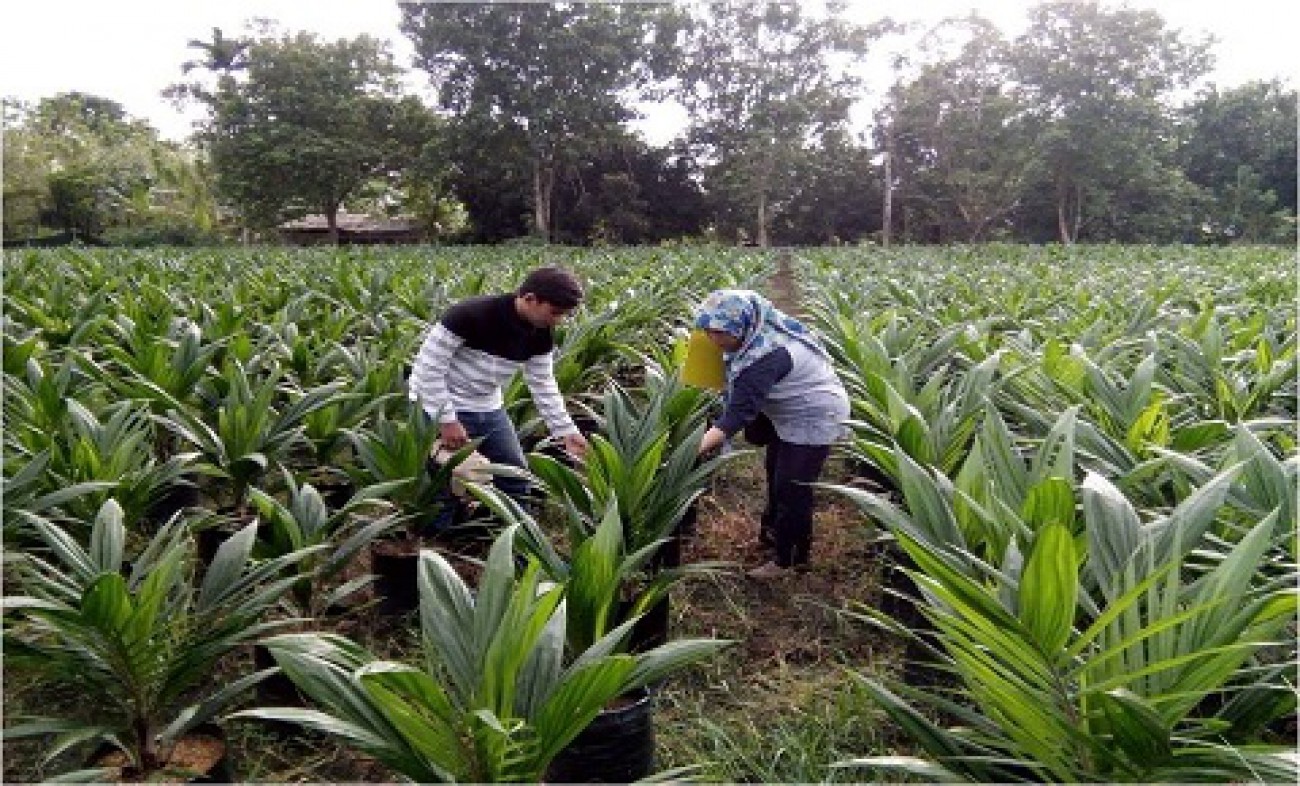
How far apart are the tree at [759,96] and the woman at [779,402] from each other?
2964 cm

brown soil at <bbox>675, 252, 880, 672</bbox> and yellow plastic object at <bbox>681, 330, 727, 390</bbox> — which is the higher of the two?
yellow plastic object at <bbox>681, 330, 727, 390</bbox>

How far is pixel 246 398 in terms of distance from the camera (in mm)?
3213

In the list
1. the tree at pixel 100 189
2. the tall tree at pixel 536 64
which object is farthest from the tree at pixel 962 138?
the tree at pixel 100 189

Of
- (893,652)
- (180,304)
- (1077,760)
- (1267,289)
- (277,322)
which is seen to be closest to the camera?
(1077,760)

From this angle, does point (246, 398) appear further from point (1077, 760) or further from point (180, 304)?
point (180, 304)

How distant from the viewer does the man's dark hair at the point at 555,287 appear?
3.06 meters

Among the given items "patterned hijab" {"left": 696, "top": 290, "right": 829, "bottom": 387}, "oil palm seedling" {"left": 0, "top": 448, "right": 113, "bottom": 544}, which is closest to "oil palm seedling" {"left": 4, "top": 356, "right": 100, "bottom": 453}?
"oil palm seedling" {"left": 0, "top": 448, "right": 113, "bottom": 544}

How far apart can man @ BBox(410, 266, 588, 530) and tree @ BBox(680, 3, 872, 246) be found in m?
29.5

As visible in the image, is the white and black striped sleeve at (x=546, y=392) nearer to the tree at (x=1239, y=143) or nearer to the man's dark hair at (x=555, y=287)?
the man's dark hair at (x=555, y=287)

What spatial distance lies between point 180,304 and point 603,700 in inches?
226

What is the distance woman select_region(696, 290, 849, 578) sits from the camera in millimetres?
2998

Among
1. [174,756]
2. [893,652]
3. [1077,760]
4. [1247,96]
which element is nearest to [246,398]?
[174,756]

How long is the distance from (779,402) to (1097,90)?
113ft

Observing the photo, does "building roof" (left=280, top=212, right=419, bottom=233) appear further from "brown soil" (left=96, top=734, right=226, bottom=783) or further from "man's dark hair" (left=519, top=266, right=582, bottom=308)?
"brown soil" (left=96, top=734, right=226, bottom=783)
